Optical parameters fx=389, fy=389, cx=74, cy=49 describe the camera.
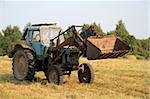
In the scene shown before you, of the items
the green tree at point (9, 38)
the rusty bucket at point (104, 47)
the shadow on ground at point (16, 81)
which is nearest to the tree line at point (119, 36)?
the green tree at point (9, 38)

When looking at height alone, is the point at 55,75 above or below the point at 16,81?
above

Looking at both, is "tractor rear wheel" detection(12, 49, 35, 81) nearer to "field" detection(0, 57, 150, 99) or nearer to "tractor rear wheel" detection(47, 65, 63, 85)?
"field" detection(0, 57, 150, 99)

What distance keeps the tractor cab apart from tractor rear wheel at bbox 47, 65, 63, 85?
3.14 ft

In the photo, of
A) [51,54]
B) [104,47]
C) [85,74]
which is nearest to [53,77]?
[51,54]

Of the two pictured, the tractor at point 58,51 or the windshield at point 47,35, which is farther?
the windshield at point 47,35

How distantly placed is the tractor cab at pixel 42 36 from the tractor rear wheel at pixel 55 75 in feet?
3.14

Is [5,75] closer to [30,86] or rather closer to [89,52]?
[30,86]

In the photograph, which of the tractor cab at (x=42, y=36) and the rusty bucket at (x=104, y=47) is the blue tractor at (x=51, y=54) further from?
the rusty bucket at (x=104, y=47)

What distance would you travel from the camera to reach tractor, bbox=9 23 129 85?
1298cm

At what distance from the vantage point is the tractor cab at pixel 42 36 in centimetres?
1443

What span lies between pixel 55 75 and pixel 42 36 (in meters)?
1.79

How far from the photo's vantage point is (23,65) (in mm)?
14875

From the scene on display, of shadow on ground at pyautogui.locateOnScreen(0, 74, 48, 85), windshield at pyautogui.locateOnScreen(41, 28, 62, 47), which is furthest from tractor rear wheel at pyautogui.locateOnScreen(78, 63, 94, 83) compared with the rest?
windshield at pyautogui.locateOnScreen(41, 28, 62, 47)

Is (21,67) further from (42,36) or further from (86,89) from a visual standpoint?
(86,89)
